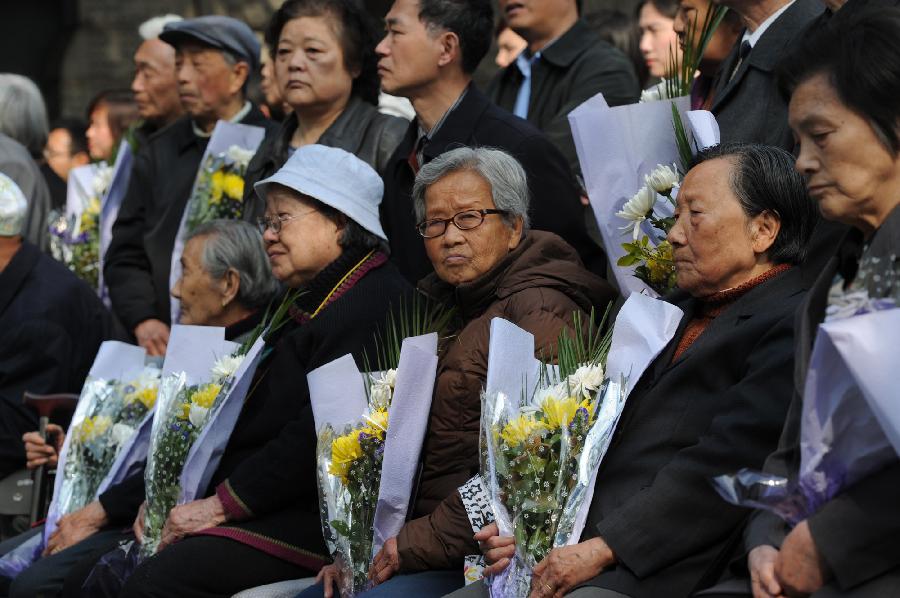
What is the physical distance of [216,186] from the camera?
700cm

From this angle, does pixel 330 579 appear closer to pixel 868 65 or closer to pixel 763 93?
pixel 763 93

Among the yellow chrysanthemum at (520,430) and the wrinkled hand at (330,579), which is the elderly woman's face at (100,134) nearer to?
the wrinkled hand at (330,579)

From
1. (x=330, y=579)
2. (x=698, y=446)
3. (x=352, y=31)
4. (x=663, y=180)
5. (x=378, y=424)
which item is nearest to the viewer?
(x=698, y=446)

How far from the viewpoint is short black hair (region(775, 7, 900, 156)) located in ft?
10.6

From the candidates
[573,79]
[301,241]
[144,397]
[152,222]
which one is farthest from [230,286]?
[573,79]

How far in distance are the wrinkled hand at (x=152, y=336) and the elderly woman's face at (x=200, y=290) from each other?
3.63 ft

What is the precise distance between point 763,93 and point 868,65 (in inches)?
59.3

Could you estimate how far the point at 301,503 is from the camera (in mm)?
5359

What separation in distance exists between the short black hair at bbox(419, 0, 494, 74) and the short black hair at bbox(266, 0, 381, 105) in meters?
0.63

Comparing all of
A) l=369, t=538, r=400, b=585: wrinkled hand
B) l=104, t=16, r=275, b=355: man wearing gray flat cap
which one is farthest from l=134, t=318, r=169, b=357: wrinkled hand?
l=369, t=538, r=400, b=585: wrinkled hand

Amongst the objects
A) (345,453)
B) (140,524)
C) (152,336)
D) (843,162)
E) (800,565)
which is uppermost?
(843,162)

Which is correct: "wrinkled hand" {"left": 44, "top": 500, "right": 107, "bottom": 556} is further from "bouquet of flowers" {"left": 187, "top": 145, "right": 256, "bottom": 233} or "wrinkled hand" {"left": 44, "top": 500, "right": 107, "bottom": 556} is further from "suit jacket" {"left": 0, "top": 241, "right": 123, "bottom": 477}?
"bouquet of flowers" {"left": 187, "top": 145, "right": 256, "bottom": 233}

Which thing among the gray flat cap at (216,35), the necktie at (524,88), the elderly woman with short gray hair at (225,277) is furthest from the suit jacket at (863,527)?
the gray flat cap at (216,35)

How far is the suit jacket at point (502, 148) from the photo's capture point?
18.5 feet
